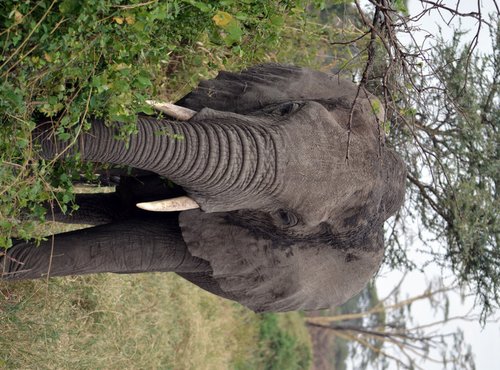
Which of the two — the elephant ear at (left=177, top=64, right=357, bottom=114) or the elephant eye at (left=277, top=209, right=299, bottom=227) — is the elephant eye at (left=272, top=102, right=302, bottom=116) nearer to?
the elephant ear at (left=177, top=64, right=357, bottom=114)

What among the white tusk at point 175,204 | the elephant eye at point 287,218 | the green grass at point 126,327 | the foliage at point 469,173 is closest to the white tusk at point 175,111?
the white tusk at point 175,204

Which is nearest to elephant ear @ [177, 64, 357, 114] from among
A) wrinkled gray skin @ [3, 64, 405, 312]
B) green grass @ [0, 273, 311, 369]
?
wrinkled gray skin @ [3, 64, 405, 312]

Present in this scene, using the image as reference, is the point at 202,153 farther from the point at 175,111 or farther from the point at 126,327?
the point at 126,327

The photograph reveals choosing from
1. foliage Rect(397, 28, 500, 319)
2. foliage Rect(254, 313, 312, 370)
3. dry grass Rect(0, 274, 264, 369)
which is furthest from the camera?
foliage Rect(254, 313, 312, 370)

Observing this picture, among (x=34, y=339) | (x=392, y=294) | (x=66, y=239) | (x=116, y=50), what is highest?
(x=392, y=294)

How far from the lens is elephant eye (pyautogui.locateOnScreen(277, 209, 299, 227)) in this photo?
2.36m

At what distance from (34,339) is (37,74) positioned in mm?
1578

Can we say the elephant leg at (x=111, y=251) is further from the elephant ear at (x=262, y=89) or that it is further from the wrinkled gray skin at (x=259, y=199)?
the elephant ear at (x=262, y=89)

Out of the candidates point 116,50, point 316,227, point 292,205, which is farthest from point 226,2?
point 316,227

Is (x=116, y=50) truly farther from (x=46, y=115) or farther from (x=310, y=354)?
(x=310, y=354)

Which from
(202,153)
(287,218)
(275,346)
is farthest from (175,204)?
(275,346)

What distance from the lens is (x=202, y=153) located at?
6.82 ft

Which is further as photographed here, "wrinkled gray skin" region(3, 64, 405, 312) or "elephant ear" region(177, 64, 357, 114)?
"elephant ear" region(177, 64, 357, 114)

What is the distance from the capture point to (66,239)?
2.52 metres
